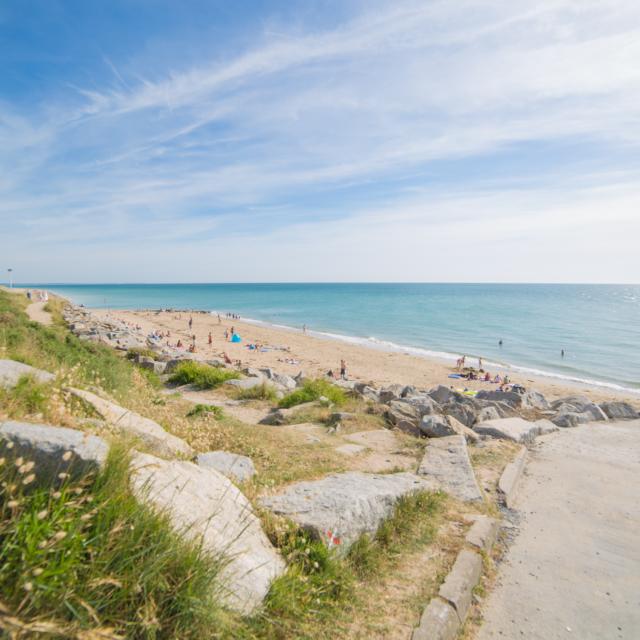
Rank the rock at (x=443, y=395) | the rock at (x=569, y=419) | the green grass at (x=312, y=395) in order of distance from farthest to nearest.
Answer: the rock at (x=443, y=395)
the green grass at (x=312, y=395)
the rock at (x=569, y=419)

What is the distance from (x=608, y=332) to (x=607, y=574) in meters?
48.1

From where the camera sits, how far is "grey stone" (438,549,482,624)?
350 centimetres

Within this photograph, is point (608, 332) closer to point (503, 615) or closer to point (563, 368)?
point (563, 368)

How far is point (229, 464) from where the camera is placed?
488 centimetres

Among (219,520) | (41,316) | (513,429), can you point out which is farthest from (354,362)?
(219,520)

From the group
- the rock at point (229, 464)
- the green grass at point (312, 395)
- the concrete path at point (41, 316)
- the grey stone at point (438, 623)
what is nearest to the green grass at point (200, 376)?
the green grass at point (312, 395)

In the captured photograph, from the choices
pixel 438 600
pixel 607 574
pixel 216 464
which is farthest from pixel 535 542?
pixel 216 464

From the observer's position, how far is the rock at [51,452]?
2.56 metres

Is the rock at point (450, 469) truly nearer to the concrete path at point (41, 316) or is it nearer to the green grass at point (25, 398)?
the green grass at point (25, 398)

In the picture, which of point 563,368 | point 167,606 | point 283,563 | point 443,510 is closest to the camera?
point 167,606

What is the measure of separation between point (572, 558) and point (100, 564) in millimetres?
4574

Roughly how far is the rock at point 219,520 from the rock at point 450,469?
9.34 ft

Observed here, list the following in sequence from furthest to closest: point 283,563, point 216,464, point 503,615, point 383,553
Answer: point 216,464 → point 383,553 → point 503,615 → point 283,563

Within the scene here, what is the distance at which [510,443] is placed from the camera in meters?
8.38
